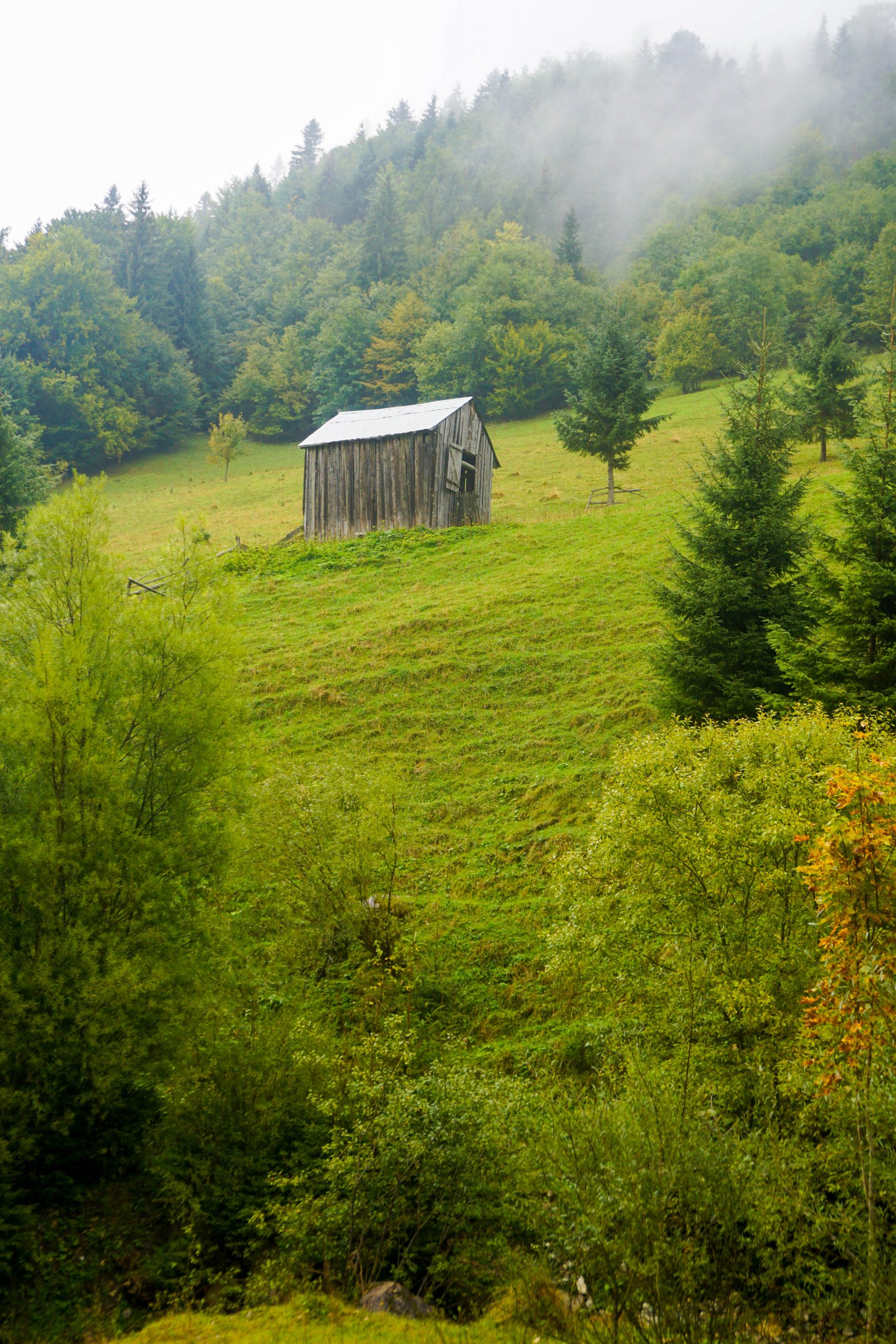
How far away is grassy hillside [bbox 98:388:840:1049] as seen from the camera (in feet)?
55.5

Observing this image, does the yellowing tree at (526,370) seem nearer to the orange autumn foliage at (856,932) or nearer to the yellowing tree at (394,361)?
the yellowing tree at (394,361)

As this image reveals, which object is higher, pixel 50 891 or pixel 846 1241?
pixel 50 891

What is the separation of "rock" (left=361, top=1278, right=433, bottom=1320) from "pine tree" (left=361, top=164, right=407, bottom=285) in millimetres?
96991

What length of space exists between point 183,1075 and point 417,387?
75.9m

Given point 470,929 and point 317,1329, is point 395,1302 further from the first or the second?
point 470,929

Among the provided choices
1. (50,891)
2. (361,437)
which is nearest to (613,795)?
(50,891)

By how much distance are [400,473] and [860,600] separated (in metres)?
26.7

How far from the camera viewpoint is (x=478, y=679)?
25266mm

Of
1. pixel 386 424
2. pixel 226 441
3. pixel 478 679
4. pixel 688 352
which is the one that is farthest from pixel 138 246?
pixel 478 679

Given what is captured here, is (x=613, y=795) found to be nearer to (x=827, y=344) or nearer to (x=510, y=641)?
(x=510, y=641)

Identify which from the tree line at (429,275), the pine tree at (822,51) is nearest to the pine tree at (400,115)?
the tree line at (429,275)

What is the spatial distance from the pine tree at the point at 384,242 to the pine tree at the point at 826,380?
61387 millimetres

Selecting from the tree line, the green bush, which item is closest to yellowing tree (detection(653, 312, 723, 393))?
the tree line

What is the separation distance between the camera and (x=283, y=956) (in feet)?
51.6
